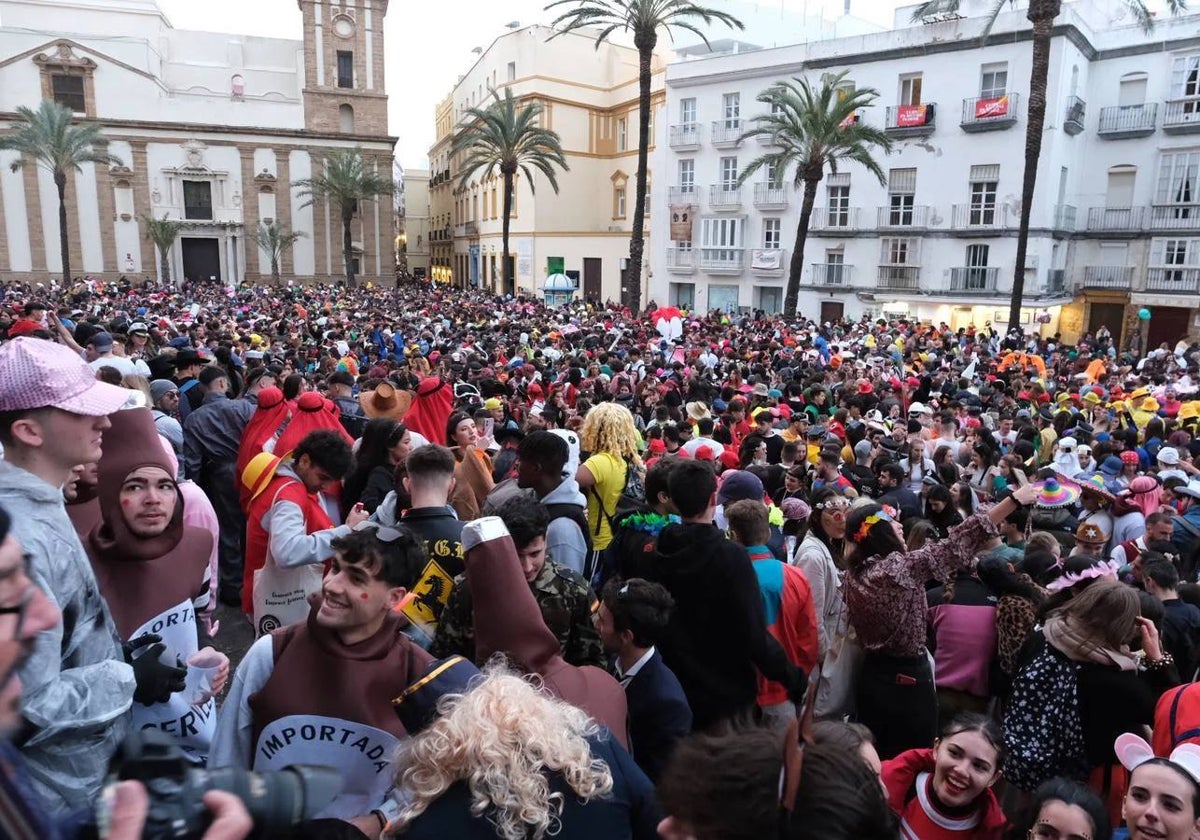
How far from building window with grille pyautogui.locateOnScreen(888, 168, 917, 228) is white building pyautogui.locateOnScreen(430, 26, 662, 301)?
45.9 feet

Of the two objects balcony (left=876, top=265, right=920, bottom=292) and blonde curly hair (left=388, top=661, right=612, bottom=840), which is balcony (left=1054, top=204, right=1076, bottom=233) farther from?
blonde curly hair (left=388, top=661, right=612, bottom=840)

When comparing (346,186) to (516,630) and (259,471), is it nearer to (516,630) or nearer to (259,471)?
(259,471)

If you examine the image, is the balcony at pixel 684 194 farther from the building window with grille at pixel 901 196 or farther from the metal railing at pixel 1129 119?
the metal railing at pixel 1129 119

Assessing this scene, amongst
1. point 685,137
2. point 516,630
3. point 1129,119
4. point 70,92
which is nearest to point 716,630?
point 516,630

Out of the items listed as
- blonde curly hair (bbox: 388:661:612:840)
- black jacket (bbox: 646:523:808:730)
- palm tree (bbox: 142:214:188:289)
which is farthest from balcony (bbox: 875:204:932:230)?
palm tree (bbox: 142:214:188:289)

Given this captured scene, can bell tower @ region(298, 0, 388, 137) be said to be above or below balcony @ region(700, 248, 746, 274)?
above

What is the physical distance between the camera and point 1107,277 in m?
31.0

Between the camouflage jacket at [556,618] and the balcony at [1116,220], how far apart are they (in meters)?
34.9

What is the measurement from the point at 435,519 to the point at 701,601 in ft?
3.85

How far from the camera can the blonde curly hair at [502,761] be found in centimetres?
169

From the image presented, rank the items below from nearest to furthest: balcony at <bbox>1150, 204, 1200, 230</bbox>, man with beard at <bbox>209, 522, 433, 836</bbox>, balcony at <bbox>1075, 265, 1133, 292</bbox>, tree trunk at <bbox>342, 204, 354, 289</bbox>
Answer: man with beard at <bbox>209, 522, 433, 836</bbox> < balcony at <bbox>1150, 204, 1200, 230</bbox> < balcony at <bbox>1075, 265, 1133, 292</bbox> < tree trunk at <bbox>342, 204, 354, 289</bbox>

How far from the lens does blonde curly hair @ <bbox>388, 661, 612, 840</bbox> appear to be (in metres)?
1.69

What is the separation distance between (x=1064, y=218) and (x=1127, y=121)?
420 centimetres


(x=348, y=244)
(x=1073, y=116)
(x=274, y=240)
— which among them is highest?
(x=1073, y=116)
